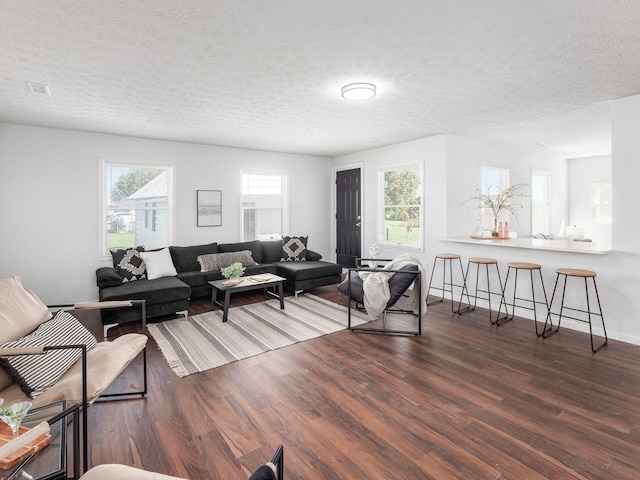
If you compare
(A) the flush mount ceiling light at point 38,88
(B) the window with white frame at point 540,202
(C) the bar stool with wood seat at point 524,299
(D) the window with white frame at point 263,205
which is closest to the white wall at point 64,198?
(D) the window with white frame at point 263,205

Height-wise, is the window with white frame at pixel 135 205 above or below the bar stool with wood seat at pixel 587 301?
above

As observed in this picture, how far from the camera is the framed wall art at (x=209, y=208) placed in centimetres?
603

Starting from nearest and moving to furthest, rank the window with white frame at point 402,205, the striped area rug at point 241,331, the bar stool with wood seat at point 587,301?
the striped area rug at point 241,331, the bar stool with wood seat at point 587,301, the window with white frame at point 402,205

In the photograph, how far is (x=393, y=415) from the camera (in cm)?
234

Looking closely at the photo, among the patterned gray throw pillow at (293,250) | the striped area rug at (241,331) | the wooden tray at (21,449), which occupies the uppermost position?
the patterned gray throw pillow at (293,250)

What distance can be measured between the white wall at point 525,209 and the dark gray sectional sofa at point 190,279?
5.45ft

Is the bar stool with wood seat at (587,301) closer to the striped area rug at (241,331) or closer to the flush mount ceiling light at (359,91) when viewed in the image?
the striped area rug at (241,331)

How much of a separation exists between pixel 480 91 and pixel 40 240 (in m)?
5.89

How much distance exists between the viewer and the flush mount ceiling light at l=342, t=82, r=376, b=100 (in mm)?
3236

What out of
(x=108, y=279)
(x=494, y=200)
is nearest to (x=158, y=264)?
(x=108, y=279)

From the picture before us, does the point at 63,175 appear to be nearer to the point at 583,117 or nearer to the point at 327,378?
the point at 327,378

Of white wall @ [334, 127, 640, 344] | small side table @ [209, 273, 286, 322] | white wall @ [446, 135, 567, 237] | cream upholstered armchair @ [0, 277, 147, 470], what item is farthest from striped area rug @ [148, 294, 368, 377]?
white wall @ [446, 135, 567, 237]

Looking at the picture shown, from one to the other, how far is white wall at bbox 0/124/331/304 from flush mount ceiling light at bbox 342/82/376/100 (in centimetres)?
355

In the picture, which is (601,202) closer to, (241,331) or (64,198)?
(241,331)
